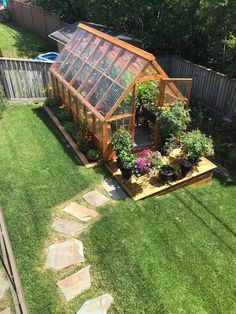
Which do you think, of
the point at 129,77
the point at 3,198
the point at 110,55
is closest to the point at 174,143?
the point at 129,77

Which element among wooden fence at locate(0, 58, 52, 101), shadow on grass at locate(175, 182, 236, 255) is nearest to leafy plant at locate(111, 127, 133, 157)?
shadow on grass at locate(175, 182, 236, 255)

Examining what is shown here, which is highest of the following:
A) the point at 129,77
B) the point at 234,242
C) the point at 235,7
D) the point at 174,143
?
the point at 235,7

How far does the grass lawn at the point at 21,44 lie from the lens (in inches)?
782

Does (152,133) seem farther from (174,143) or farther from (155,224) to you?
(155,224)

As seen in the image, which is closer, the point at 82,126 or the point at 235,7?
the point at 82,126

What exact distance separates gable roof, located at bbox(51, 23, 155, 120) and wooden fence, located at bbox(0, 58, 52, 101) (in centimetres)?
112

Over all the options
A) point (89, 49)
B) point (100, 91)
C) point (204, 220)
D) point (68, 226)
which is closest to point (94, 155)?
point (100, 91)

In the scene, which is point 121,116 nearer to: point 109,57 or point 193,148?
point 109,57

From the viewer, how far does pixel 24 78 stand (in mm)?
12992

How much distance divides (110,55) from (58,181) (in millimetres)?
4330

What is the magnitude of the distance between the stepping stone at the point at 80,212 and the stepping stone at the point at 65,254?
0.79 meters

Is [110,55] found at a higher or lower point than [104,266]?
higher

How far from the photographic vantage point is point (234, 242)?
7.31m

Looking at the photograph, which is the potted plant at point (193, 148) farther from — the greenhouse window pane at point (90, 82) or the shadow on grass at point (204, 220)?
the greenhouse window pane at point (90, 82)
